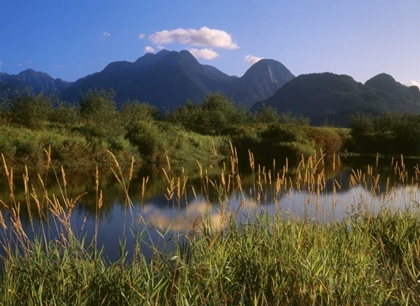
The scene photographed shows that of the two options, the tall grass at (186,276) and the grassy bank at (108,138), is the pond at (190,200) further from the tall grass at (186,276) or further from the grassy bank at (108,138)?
the grassy bank at (108,138)

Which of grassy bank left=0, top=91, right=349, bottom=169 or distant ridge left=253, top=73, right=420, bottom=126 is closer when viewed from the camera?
grassy bank left=0, top=91, right=349, bottom=169

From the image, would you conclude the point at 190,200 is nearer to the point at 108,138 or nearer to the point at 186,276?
the point at 186,276

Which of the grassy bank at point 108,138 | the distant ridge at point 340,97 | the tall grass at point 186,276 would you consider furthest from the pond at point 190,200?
the distant ridge at point 340,97

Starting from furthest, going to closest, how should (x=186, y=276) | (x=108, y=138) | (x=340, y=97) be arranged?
(x=340, y=97), (x=108, y=138), (x=186, y=276)

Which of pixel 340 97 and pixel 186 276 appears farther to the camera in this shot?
pixel 340 97

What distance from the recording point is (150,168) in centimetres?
2305

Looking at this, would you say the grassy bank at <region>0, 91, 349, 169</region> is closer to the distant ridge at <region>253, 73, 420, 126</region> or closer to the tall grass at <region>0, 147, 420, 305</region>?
the tall grass at <region>0, 147, 420, 305</region>

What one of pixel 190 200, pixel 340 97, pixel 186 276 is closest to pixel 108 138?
pixel 190 200

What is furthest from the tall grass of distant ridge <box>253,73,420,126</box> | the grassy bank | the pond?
distant ridge <box>253,73,420,126</box>

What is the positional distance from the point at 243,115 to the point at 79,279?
156ft

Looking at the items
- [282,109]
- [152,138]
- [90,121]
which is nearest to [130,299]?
[152,138]

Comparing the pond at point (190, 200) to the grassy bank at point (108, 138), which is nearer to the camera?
the pond at point (190, 200)

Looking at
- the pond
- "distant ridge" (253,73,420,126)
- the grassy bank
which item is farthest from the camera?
"distant ridge" (253,73,420,126)

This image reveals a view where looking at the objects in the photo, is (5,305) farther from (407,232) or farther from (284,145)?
(284,145)
